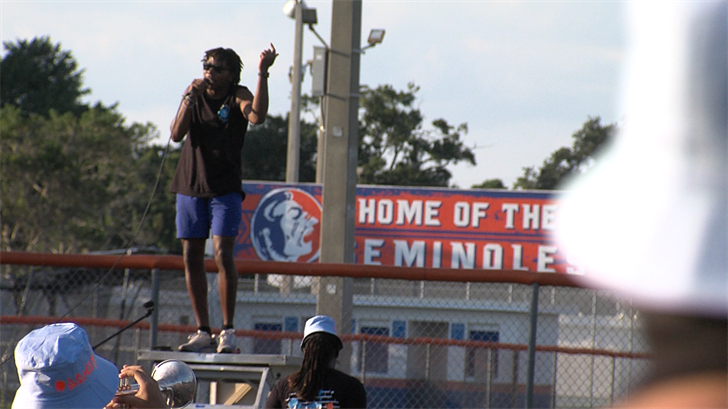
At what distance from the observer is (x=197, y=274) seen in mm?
5074

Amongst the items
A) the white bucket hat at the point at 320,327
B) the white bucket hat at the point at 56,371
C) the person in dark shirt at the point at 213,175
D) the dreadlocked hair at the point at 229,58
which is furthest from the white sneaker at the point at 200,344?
the white bucket hat at the point at 56,371

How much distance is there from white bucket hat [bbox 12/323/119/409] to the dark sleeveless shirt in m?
2.60

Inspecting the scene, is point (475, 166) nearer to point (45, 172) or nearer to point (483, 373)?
point (45, 172)

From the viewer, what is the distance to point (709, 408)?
670mm

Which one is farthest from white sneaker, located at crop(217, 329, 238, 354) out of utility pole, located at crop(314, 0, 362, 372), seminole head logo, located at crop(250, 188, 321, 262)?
seminole head logo, located at crop(250, 188, 321, 262)

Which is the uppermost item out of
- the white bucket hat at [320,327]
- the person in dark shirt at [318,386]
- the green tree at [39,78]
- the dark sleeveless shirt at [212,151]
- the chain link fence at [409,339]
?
the green tree at [39,78]

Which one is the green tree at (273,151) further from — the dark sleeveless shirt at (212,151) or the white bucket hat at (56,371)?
the white bucket hat at (56,371)

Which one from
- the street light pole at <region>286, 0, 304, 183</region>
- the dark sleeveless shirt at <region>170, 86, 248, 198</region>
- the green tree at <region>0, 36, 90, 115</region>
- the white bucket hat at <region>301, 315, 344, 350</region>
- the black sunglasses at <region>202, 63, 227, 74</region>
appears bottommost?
the white bucket hat at <region>301, 315, 344, 350</region>

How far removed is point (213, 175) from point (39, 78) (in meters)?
45.9

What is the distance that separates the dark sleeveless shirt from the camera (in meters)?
4.91

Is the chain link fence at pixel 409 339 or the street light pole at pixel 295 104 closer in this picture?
the chain link fence at pixel 409 339

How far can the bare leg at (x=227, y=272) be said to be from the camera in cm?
488

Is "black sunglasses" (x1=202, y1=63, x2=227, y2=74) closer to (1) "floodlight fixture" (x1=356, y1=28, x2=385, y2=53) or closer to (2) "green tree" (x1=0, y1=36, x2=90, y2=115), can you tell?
(1) "floodlight fixture" (x1=356, y1=28, x2=385, y2=53)

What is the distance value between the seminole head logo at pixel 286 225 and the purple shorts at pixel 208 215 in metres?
16.7
